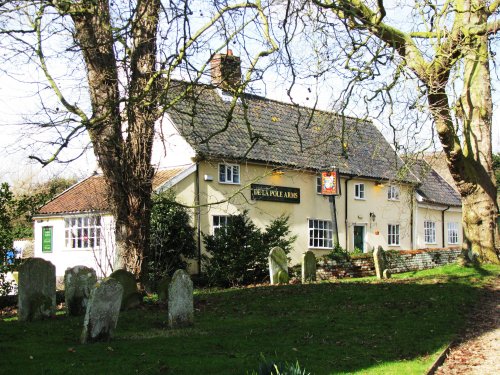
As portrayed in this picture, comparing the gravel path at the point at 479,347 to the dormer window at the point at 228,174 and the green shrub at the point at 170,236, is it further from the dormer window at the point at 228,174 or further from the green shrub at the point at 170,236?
the dormer window at the point at 228,174

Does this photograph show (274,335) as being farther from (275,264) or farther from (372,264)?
(372,264)

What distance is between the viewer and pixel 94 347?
33.2ft

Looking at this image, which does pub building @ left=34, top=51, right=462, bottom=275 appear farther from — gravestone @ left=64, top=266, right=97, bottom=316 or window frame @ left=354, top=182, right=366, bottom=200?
gravestone @ left=64, top=266, right=97, bottom=316

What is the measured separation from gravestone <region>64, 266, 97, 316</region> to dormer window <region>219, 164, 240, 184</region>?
13817mm

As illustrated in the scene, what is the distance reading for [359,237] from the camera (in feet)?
113

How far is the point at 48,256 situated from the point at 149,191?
14.2 m

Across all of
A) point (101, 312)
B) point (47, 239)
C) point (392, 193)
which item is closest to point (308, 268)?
point (101, 312)

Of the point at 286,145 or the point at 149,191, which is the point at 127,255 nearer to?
the point at 149,191

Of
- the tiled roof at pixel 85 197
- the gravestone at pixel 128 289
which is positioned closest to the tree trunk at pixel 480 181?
the tiled roof at pixel 85 197

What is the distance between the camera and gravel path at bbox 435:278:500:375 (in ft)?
32.0

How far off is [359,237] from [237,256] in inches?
517

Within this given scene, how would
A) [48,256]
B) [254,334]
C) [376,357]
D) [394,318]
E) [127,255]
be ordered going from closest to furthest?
[376,357] → [254,334] → [394,318] → [127,255] → [48,256]

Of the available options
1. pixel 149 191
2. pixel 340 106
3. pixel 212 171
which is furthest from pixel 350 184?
pixel 340 106

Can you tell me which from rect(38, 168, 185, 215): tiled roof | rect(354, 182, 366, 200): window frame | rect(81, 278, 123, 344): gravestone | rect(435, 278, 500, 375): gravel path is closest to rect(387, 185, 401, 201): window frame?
rect(354, 182, 366, 200): window frame
